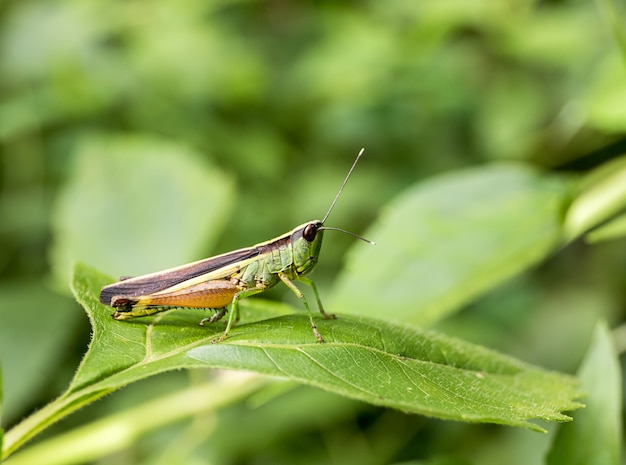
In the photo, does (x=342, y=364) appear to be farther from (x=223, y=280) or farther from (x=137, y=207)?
(x=137, y=207)

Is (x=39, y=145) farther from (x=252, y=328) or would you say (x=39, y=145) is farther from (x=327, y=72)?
(x=252, y=328)

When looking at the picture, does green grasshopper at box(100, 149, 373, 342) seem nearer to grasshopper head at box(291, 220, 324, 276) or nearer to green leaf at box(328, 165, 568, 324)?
grasshopper head at box(291, 220, 324, 276)

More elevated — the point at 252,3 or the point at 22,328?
the point at 252,3

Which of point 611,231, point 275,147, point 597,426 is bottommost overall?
point 597,426

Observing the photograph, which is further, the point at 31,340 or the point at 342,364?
the point at 31,340

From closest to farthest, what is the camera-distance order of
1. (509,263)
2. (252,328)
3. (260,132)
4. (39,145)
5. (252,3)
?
(252,328), (509,263), (39,145), (260,132), (252,3)

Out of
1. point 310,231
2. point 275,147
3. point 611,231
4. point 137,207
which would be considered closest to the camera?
point 611,231

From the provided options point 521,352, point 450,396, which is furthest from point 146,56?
point 450,396

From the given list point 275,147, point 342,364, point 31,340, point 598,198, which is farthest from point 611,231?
point 275,147
